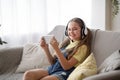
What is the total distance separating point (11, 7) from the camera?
9.89ft

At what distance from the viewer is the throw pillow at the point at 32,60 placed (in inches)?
99.7

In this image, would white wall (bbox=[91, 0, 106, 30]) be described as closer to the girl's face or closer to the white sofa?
the white sofa

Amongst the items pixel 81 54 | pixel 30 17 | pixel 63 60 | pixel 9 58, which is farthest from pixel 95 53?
pixel 30 17

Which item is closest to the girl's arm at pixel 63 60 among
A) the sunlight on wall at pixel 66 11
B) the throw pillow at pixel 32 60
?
the throw pillow at pixel 32 60

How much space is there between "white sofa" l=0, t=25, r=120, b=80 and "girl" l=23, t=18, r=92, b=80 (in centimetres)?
12

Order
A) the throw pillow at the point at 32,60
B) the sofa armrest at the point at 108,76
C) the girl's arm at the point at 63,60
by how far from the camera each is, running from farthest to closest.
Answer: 1. the throw pillow at the point at 32,60
2. the girl's arm at the point at 63,60
3. the sofa armrest at the point at 108,76

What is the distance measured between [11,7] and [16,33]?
0.33 m

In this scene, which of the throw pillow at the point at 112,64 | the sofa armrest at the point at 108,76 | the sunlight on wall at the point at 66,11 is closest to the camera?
the sofa armrest at the point at 108,76

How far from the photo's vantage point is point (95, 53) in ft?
7.35

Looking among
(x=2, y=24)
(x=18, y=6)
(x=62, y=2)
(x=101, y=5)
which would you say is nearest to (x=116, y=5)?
(x=101, y=5)

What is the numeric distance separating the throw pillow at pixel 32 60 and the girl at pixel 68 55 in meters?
0.40

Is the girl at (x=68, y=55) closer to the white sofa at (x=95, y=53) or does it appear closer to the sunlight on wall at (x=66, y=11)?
the white sofa at (x=95, y=53)

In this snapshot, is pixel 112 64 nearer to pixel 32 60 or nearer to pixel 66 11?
pixel 32 60

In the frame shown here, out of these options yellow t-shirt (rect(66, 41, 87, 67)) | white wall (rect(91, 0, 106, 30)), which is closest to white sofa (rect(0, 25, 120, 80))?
yellow t-shirt (rect(66, 41, 87, 67))
